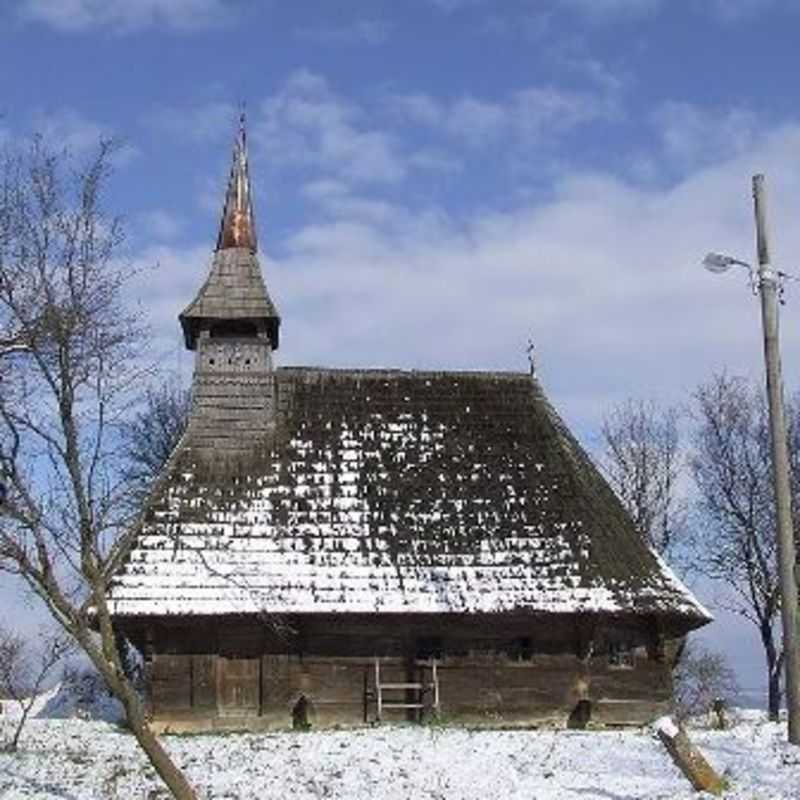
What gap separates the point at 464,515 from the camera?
22.6m

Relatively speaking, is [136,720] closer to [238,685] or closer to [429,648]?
[238,685]

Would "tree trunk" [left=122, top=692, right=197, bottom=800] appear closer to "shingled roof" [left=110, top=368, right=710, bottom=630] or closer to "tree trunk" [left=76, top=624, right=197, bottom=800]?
"tree trunk" [left=76, top=624, right=197, bottom=800]

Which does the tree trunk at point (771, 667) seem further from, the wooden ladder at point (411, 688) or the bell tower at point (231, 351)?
the bell tower at point (231, 351)

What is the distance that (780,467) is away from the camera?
45.2 feet

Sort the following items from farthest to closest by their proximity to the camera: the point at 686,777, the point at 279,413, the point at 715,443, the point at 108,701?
1. the point at 715,443
2. the point at 108,701
3. the point at 279,413
4. the point at 686,777

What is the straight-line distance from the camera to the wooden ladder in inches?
832

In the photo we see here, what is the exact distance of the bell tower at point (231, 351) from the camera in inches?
934

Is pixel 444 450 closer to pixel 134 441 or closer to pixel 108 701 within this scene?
pixel 108 701

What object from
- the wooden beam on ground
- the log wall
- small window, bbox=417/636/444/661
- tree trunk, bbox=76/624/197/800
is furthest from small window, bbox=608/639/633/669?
tree trunk, bbox=76/624/197/800

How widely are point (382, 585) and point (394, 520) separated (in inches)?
64.2

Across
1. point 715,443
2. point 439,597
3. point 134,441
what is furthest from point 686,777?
point 134,441

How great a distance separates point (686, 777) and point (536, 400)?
13.2 meters

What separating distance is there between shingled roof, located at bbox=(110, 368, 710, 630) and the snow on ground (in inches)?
110

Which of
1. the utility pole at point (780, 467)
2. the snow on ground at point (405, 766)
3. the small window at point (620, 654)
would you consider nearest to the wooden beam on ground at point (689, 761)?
the snow on ground at point (405, 766)
